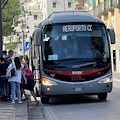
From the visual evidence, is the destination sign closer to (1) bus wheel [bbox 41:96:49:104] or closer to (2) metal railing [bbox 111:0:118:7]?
(1) bus wheel [bbox 41:96:49:104]

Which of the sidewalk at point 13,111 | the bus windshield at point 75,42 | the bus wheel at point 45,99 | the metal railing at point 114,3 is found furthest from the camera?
the metal railing at point 114,3

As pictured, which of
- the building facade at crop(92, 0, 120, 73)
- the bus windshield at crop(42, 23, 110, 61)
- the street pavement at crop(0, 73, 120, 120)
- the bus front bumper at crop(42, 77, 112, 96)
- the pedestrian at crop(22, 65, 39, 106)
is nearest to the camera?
the street pavement at crop(0, 73, 120, 120)

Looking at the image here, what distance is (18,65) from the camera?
16516 mm

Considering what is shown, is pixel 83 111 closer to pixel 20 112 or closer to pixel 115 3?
pixel 20 112

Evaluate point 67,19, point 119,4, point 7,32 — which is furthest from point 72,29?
point 7,32

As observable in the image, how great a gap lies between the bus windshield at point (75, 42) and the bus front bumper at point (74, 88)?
87cm

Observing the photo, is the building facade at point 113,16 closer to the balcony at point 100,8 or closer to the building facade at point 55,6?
the balcony at point 100,8

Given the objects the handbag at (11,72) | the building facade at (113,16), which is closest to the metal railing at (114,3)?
the building facade at (113,16)

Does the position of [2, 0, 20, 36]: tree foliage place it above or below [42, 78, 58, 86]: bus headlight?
above

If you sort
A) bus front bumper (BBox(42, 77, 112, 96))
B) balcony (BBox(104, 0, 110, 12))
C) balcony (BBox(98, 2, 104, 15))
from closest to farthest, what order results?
1. bus front bumper (BBox(42, 77, 112, 96))
2. balcony (BBox(104, 0, 110, 12))
3. balcony (BBox(98, 2, 104, 15))

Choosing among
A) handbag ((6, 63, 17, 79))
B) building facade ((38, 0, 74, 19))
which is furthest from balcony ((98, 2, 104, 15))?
building facade ((38, 0, 74, 19))

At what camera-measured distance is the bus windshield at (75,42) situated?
16.5 meters

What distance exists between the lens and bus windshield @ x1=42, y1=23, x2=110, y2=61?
1648 cm

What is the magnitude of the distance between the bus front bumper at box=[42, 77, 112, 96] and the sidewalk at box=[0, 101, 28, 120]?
996 mm
